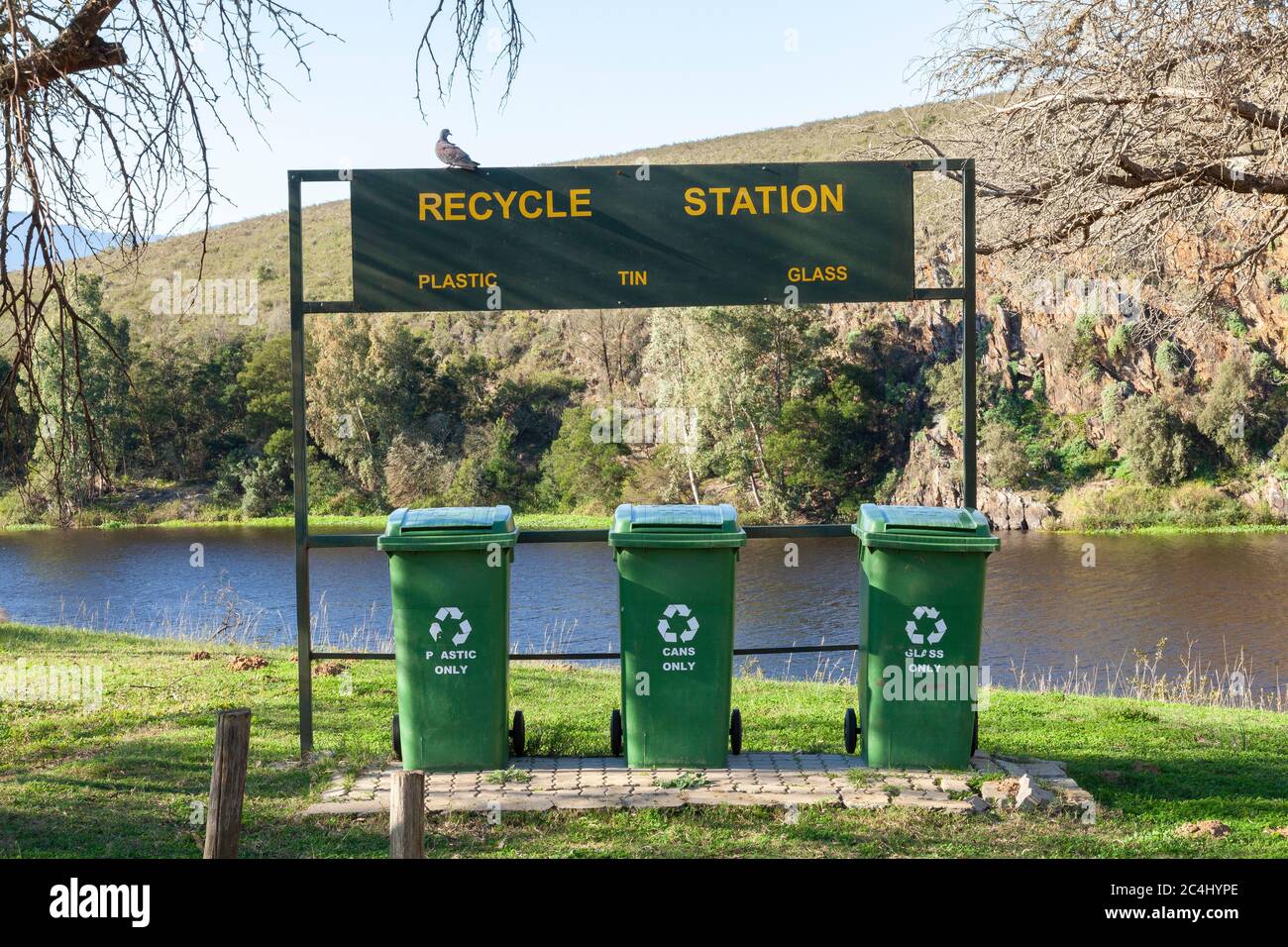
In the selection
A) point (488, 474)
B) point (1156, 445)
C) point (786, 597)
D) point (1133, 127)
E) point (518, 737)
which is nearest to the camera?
point (518, 737)

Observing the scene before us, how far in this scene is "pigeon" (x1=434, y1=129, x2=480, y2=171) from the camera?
5.56 metres

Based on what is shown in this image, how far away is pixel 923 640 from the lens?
5031mm

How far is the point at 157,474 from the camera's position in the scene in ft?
131

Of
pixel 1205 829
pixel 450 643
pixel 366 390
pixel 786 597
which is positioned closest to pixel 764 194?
pixel 450 643

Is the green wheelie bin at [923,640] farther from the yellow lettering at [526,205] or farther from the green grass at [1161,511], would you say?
the green grass at [1161,511]

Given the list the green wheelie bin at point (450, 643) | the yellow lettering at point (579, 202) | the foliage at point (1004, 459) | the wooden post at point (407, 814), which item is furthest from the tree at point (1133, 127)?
the foliage at point (1004, 459)

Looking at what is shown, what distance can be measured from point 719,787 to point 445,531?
1.59m

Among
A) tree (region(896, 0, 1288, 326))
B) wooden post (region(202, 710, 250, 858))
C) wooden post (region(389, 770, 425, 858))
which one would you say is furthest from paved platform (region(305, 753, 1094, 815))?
tree (region(896, 0, 1288, 326))

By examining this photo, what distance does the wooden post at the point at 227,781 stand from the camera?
3119 mm

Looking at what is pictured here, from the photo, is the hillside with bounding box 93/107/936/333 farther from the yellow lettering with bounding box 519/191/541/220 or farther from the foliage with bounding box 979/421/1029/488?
the yellow lettering with bounding box 519/191/541/220

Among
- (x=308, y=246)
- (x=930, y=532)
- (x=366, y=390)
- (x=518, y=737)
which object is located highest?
(x=308, y=246)

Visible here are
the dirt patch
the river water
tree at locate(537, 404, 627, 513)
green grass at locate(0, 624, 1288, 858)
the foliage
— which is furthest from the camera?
tree at locate(537, 404, 627, 513)

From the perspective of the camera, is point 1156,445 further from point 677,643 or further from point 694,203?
point 677,643

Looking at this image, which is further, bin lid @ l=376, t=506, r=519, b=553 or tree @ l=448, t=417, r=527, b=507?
tree @ l=448, t=417, r=527, b=507
